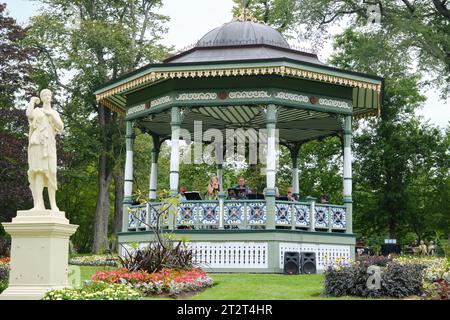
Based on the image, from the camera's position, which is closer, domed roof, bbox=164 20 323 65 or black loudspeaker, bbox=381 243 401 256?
domed roof, bbox=164 20 323 65

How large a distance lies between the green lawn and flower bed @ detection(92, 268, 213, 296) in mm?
319

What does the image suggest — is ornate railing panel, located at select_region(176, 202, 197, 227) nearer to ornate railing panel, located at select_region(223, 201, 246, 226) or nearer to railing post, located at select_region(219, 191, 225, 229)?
railing post, located at select_region(219, 191, 225, 229)

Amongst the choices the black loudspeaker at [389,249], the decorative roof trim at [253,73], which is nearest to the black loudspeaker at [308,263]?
the decorative roof trim at [253,73]

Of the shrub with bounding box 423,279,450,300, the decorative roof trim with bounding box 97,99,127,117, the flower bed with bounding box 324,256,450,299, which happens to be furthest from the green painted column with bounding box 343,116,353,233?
the decorative roof trim with bounding box 97,99,127,117

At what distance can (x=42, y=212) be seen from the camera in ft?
39.5

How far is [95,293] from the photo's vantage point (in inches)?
454

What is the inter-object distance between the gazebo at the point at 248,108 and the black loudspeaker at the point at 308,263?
68 centimetres

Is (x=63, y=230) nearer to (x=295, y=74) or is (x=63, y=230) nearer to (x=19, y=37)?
(x=295, y=74)

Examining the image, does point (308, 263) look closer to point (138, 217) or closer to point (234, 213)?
point (234, 213)

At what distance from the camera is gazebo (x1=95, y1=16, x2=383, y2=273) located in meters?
19.3

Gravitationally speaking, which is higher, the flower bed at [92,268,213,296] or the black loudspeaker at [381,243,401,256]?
the flower bed at [92,268,213,296]

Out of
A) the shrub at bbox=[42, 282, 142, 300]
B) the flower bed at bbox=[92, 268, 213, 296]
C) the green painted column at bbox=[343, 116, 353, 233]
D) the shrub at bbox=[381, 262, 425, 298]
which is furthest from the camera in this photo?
the green painted column at bbox=[343, 116, 353, 233]

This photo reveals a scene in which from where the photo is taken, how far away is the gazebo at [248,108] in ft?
63.4
